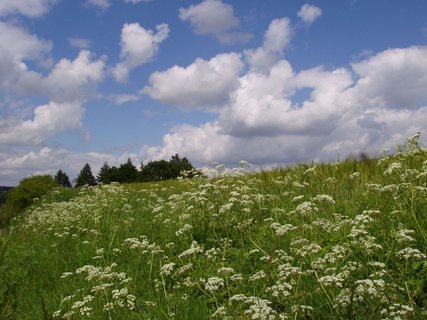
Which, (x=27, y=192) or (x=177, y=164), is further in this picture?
(x=177, y=164)

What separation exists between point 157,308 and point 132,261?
2.39 meters

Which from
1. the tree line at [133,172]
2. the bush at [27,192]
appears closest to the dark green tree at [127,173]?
the tree line at [133,172]

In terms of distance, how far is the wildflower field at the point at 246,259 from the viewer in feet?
14.1

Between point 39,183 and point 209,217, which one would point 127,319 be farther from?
point 39,183

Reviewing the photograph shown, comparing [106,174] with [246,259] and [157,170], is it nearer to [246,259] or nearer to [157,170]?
[157,170]

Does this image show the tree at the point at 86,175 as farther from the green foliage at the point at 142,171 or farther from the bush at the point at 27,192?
the bush at the point at 27,192

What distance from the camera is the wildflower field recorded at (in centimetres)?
430

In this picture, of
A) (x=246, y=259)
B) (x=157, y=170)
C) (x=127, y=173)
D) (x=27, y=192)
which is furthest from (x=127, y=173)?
(x=246, y=259)

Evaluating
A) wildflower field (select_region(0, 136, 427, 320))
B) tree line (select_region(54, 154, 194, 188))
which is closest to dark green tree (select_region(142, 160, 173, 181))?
tree line (select_region(54, 154, 194, 188))

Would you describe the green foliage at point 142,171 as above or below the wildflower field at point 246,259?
above

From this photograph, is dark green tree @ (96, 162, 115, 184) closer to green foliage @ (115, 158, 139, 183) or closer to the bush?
green foliage @ (115, 158, 139, 183)

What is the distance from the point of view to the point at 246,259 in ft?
21.1

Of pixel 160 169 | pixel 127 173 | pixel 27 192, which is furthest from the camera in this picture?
pixel 160 169

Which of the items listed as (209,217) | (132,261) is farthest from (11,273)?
(209,217)
